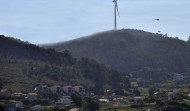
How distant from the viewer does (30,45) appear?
142 meters

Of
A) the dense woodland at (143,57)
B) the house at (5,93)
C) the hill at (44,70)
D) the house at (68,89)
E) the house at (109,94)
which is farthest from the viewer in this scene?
the dense woodland at (143,57)

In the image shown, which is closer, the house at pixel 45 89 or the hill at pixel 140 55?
the house at pixel 45 89

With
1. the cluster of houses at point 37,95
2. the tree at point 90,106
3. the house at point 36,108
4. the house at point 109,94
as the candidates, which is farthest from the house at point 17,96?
the house at point 109,94

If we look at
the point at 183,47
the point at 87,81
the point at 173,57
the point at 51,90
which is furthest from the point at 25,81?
the point at 183,47

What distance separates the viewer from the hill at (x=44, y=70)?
116 m

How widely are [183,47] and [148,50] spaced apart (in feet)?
52.4

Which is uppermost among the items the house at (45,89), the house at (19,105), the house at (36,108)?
the house at (45,89)

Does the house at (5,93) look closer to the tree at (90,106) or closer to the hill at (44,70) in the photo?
the hill at (44,70)

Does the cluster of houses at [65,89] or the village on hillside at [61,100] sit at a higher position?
the cluster of houses at [65,89]

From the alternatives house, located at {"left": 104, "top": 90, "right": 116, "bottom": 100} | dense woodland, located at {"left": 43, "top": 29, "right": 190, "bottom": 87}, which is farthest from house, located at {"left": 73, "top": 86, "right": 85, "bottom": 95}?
dense woodland, located at {"left": 43, "top": 29, "right": 190, "bottom": 87}

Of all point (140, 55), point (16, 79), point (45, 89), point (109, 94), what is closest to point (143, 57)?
point (140, 55)

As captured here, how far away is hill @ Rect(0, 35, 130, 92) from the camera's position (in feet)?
379

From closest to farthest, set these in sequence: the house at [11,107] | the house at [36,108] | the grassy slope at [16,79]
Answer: the house at [11,107]
the house at [36,108]
the grassy slope at [16,79]

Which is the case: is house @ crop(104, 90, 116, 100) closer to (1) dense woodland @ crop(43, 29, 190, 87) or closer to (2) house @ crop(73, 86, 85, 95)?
(2) house @ crop(73, 86, 85, 95)
